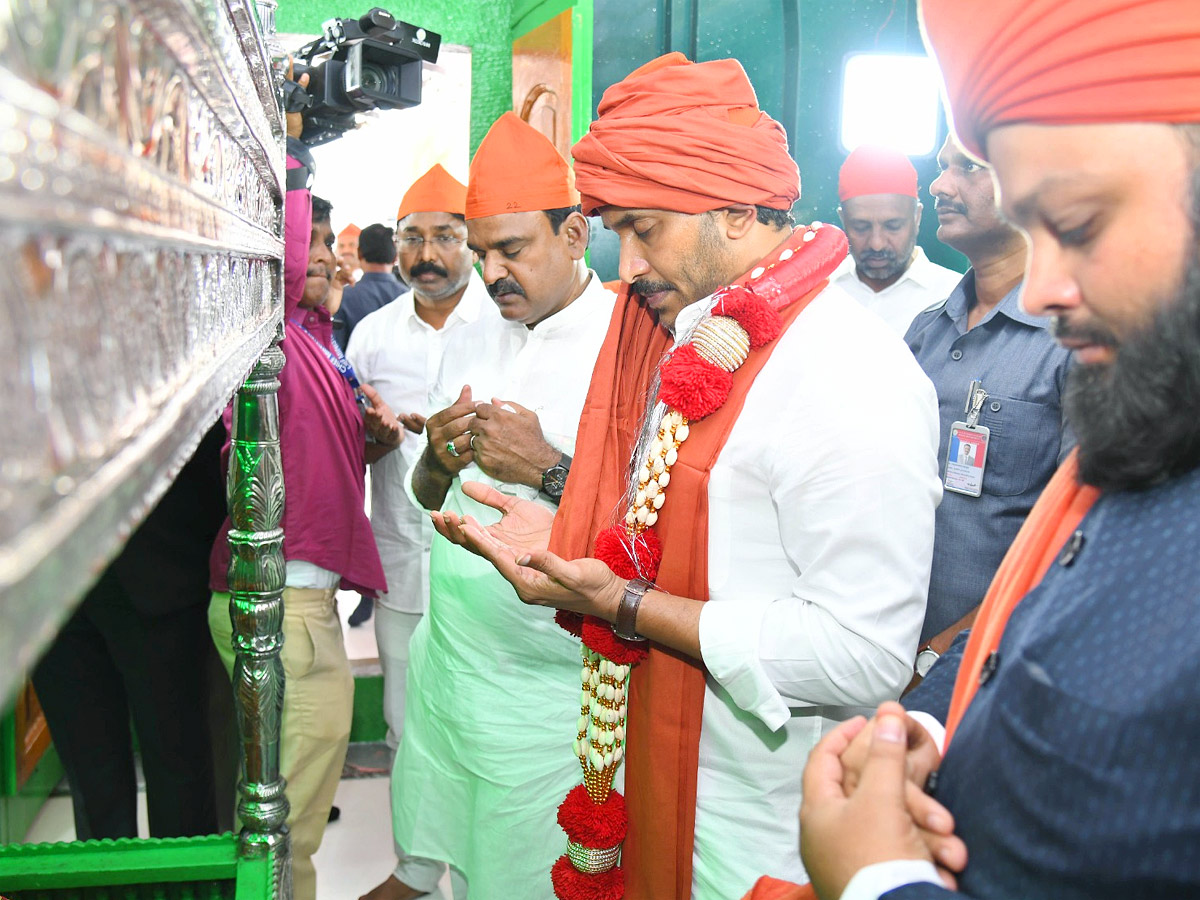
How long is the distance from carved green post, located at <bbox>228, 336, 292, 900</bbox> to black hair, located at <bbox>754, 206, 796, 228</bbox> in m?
0.78

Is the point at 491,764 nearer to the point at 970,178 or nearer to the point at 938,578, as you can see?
the point at 938,578

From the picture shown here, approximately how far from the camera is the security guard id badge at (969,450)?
1.84 meters

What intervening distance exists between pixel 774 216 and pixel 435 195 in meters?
1.95

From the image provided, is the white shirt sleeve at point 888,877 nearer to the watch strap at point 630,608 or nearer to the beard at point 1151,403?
the beard at point 1151,403

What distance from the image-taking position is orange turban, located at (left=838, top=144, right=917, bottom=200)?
348 centimetres

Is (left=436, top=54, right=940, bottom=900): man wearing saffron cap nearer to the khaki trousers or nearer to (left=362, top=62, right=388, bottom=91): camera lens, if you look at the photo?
the khaki trousers

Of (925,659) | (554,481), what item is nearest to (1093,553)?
(925,659)

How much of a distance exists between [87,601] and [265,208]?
1.23 m

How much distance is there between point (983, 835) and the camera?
671 millimetres

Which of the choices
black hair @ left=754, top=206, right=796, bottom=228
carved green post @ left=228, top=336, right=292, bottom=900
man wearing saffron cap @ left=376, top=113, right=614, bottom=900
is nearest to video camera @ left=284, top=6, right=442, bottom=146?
man wearing saffron cap @ left=376, top=113, right=614, bottom=900

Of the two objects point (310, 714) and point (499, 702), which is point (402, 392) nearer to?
point (310, 714)

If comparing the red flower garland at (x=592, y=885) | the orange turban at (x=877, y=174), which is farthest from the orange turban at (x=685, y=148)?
the orange turban at (x=877, y=174)

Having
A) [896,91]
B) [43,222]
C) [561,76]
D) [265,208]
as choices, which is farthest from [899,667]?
[896,91]

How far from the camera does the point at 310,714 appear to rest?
221cm
